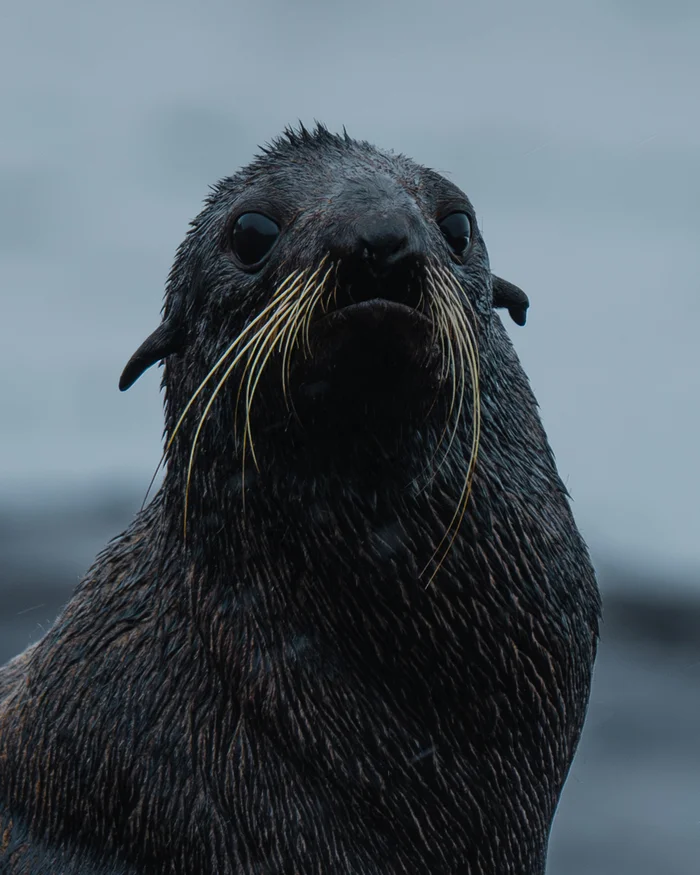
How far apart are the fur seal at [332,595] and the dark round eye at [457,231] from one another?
14 mm

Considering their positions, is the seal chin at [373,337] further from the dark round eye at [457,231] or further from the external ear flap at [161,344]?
the external ear flap at [161,344]

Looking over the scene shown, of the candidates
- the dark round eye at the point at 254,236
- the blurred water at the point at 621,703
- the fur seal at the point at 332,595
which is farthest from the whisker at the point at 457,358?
the blurred water at the point at 621,703

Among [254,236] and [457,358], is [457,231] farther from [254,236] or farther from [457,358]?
[254,236]

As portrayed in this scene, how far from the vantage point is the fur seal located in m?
3.74

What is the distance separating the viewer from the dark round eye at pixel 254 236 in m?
3.80

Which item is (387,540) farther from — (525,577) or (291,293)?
(291,293)

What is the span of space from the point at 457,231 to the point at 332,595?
1.11 meters

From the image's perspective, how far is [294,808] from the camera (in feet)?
12.8

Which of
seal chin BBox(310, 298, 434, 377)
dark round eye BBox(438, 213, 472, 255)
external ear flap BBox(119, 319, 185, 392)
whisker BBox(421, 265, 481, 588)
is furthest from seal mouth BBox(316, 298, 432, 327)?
external ear flap BBox(119, 319, 185, 392)

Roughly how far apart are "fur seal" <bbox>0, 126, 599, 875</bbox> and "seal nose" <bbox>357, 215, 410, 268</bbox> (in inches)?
9.1

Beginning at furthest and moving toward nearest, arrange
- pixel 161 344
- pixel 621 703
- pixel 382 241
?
1. pixel 621 703
2. pixel 161 344
3. pixel 382 241

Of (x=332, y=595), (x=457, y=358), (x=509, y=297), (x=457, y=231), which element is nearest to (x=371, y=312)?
(x=457, y=358)

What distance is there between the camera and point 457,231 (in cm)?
399

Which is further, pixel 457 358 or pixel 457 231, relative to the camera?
pixel 457 231
